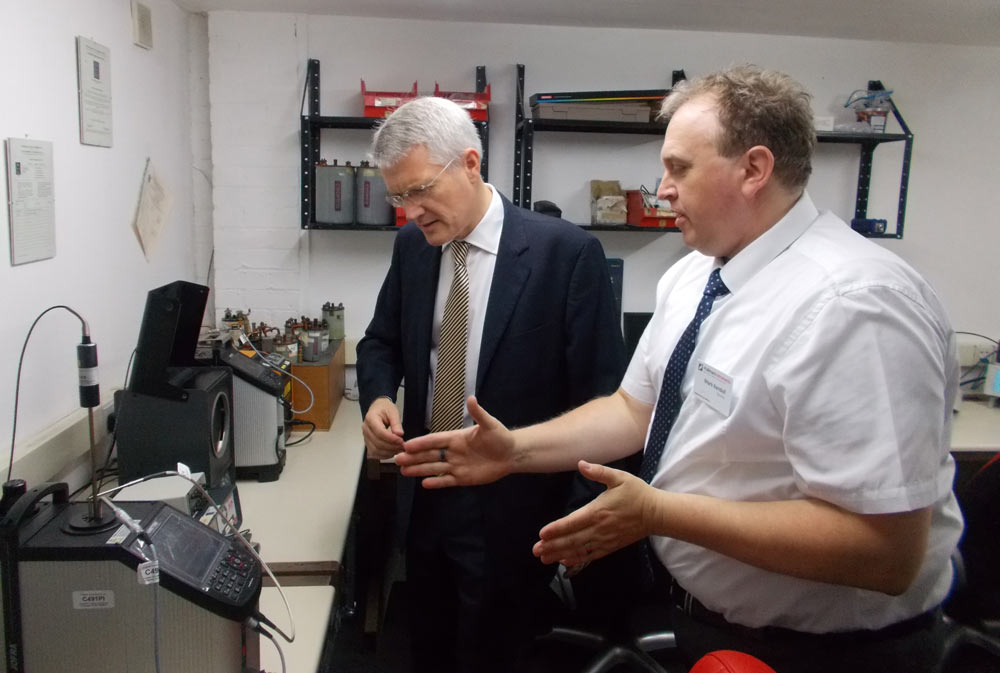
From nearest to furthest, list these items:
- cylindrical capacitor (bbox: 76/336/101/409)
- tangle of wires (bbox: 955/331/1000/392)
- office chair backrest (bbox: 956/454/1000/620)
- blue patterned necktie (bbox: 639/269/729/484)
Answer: blue patterned necktie (bbox: 639/269/729/484) → cylindrical capacitor (bbox: 76/336/101/409) → office chair backrest (bbox: 956/454/1000/620) → tangle of wires (bbox: 955/331/1000/392)

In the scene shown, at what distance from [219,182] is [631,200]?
1.79 metres

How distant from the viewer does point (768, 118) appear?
1.08 meters

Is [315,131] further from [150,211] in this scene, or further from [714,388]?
[714,388]

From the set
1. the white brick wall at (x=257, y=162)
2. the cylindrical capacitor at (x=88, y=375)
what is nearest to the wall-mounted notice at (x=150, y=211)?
the white brick wall at (x=257, y=162)

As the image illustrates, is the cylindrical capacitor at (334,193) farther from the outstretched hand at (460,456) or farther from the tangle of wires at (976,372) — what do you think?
the tangle of wires at (976,372)

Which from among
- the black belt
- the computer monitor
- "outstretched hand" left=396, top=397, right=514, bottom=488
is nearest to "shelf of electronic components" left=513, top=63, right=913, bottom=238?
the computer monitor

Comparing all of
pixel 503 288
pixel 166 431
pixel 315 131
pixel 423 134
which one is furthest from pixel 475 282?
pixel 315 131

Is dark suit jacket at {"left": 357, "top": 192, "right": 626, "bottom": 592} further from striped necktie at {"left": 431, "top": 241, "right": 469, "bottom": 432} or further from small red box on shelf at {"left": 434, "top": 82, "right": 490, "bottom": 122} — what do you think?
small red box on shelf at {"left": 434, "top": 82, "right": 490, "bottom": 122}

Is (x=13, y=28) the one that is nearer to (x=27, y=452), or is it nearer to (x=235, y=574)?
(x=27, y=452)

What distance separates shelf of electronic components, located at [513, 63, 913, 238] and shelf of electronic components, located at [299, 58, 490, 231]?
0.50ft

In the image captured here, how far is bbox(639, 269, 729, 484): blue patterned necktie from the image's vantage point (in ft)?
4.07

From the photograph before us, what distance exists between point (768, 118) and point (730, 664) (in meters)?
0.78

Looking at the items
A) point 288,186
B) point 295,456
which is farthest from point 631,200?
point 295,456

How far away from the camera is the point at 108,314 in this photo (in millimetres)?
2193
